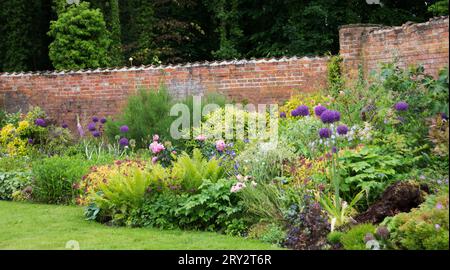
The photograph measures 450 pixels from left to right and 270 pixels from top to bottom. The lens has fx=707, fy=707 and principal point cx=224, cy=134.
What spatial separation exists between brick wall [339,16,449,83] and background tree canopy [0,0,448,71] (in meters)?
8.91

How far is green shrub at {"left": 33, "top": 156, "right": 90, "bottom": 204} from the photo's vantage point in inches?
400

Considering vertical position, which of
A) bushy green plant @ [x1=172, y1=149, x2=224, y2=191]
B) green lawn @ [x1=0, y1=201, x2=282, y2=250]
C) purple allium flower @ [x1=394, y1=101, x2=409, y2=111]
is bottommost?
green lawn @ [x1=0, y1=201, x2=282, y2=250]

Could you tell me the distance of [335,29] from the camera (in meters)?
22.8

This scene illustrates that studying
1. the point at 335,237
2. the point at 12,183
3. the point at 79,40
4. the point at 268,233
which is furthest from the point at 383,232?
the point at 79,40

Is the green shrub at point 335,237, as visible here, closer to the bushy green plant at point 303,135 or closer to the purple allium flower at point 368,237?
the purple allium flower at point 368,237

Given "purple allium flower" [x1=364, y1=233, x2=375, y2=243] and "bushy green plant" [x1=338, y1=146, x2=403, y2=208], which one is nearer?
"purple allium flower" [x1=364, y1=233, x2=375, y2=243]

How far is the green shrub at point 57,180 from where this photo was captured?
33.4 feet

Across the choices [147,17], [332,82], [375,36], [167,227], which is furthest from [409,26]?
[147,17]

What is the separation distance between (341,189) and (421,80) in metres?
2.24

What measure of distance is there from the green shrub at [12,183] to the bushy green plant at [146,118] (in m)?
2.10

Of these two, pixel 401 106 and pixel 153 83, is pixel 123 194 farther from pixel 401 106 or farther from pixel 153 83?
pixel 153 83

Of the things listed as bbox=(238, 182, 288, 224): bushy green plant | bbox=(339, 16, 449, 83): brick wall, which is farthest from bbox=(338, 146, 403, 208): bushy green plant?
bbox=(339, 16, 449, 83): brick wall

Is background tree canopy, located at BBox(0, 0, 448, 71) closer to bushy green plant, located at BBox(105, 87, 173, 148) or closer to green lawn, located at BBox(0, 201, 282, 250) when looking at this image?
bushy green plant, located at BBox(105, 87, 173, 148)

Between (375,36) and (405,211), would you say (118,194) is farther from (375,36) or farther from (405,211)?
(375,36)
